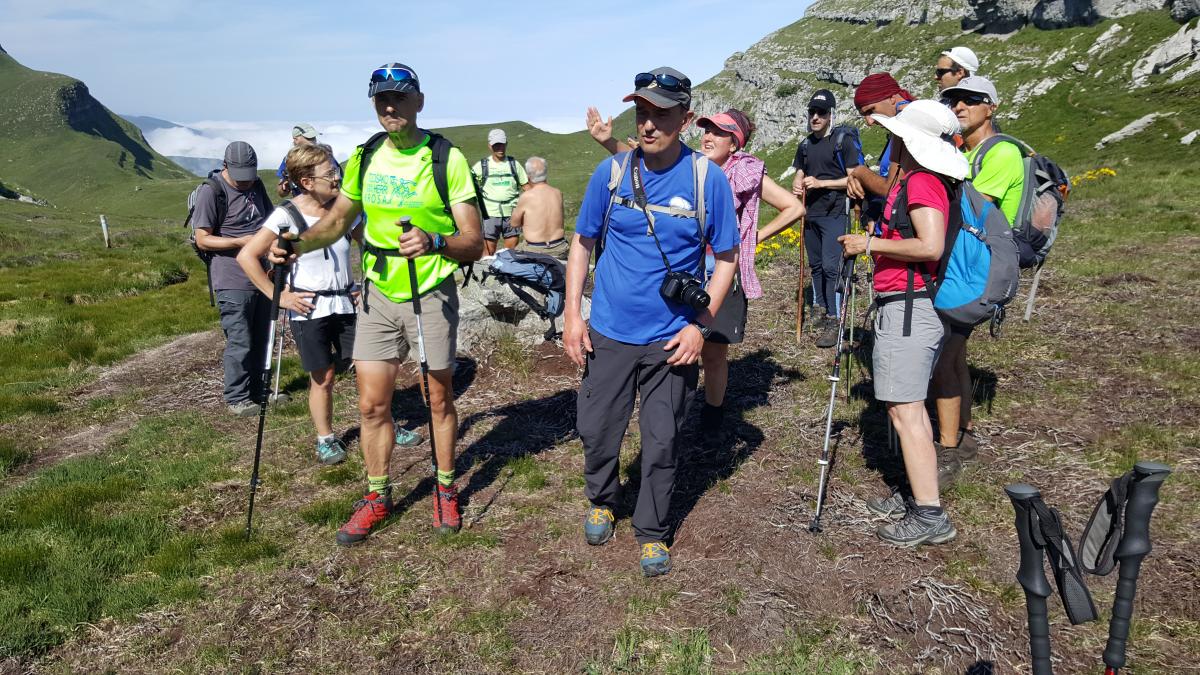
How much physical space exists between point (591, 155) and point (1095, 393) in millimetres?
182939

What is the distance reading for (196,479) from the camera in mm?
6539

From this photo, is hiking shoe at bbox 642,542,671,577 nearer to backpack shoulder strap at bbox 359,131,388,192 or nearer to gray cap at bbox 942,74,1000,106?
backpack shoulder strap at bbox 359,131,388,192

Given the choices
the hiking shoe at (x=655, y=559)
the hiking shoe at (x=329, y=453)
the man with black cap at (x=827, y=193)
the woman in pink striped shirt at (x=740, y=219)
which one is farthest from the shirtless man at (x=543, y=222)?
the hiking shoe at (x=655, y=559)

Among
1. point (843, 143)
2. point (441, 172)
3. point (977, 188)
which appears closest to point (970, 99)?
Result: point (977, 188)

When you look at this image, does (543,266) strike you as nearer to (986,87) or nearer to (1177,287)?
(986,87)

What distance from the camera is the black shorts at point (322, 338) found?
6523mm

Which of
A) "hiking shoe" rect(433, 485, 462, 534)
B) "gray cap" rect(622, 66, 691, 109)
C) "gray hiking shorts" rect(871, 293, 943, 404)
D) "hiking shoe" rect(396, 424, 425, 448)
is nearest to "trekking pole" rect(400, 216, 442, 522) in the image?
"hiking shoe" rect(433, 485, 462, 534)

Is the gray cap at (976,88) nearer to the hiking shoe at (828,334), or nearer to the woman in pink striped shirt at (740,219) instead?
the woman in pink striped shirt at (740,219)

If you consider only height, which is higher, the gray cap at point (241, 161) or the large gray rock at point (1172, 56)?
the large gray rock at point (1172, 56)

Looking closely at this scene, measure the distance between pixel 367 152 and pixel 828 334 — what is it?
6.77 meters

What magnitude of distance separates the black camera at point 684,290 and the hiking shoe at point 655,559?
1766mm

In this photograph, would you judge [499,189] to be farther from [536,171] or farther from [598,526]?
[598,526]

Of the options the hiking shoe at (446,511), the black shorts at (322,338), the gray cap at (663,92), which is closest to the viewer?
the gray cap at (663,92)

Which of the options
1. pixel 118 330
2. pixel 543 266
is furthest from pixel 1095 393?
pixel 118 330
